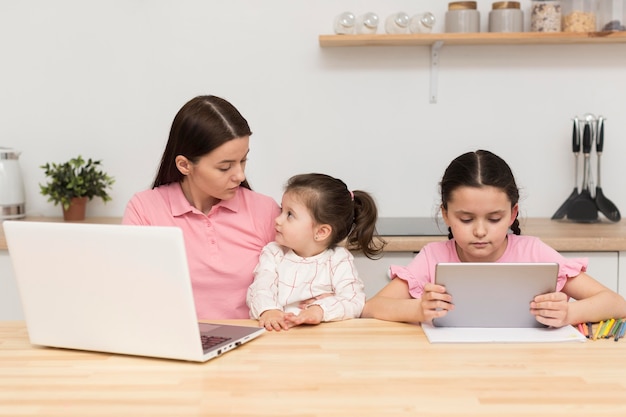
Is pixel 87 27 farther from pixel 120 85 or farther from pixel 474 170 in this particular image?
pixel 474 170

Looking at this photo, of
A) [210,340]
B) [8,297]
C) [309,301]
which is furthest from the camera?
[8,297]

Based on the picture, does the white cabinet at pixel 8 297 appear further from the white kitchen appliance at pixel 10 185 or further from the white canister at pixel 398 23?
the white canister at pixel 398 23

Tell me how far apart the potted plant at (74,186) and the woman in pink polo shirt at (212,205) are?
84 centimetres

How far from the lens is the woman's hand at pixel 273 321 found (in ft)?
4.96

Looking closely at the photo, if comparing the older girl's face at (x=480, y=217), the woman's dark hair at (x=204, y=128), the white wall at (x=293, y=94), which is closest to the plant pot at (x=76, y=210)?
the white wall at (x=293, y=94)

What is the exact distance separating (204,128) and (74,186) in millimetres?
1079

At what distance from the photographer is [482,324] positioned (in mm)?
1498

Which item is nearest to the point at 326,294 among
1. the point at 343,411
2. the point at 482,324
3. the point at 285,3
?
the point at 482,324

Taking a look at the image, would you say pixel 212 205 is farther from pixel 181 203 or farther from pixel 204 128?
pixel 204 128

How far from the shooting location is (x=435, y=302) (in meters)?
1.45

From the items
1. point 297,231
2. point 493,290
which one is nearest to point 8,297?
point 297,231

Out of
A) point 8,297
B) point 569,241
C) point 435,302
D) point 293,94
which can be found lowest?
point 8,297

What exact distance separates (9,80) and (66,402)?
2.02 metres

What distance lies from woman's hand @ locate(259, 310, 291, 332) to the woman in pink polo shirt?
331mm
